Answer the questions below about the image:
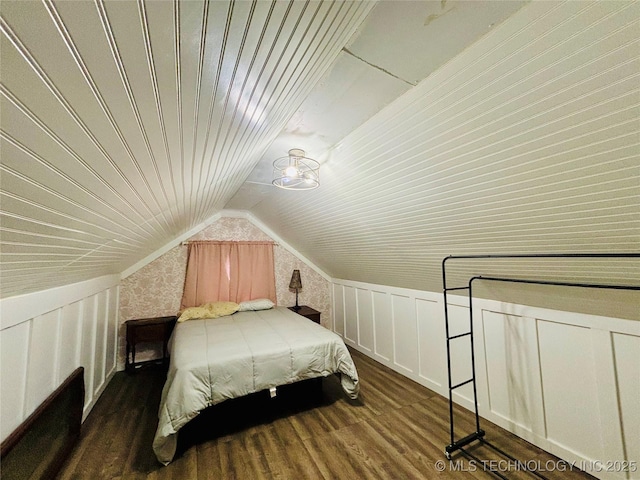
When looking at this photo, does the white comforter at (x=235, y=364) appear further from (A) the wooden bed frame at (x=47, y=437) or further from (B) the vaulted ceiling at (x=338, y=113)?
(B) the vaulted ceiling at (x=338, y=113)

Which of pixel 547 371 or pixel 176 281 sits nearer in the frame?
pixel 547 371

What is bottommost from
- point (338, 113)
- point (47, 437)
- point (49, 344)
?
point (47, 437)

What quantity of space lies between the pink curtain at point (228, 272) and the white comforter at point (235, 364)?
2.75 ft

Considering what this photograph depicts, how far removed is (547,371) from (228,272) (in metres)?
3.58

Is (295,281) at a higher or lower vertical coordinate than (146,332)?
higher

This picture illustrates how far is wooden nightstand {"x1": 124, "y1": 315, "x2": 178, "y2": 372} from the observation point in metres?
3.10

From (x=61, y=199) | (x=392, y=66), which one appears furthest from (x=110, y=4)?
(x=392, y=66)

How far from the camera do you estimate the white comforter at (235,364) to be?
1859mm

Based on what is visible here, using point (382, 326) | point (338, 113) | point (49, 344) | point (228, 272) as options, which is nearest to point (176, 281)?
point (228, 272)

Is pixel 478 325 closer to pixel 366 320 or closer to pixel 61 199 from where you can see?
pixel 366 320

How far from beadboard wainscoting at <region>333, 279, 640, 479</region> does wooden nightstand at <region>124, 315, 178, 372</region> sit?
2.86 m

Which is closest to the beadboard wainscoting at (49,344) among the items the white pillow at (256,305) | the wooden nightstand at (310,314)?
the white pillow at (256,305)

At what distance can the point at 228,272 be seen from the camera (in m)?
3.91

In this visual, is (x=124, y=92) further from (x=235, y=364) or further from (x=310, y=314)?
(x=310, y=314)
